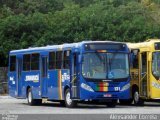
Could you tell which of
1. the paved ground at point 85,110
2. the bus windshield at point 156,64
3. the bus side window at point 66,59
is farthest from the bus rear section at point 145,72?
the bus side window at point 66,59

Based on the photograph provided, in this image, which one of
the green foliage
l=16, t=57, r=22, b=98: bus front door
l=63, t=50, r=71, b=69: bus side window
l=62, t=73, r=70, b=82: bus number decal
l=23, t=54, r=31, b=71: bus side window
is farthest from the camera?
the green foliage

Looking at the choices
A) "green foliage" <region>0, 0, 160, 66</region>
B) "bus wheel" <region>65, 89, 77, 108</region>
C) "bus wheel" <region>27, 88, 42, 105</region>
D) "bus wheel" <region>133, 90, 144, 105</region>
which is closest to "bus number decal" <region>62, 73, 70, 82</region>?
"bus wheel" <region>65, 89, 77, 108</region>

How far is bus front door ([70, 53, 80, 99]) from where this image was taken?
27594mm

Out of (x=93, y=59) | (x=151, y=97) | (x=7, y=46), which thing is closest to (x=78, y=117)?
(x=93, y=59)

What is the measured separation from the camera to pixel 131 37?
176ft

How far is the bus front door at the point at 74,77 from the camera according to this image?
27.6 meters

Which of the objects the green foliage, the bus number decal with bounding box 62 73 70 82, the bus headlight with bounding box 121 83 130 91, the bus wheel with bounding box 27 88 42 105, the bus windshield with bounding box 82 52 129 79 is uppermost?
the green foliage

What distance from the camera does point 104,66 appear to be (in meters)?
27.5

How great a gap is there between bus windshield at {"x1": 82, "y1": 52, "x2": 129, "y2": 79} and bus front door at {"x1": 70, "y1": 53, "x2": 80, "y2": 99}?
1.65ft

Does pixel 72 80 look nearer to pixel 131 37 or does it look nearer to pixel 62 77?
pixel 62 77

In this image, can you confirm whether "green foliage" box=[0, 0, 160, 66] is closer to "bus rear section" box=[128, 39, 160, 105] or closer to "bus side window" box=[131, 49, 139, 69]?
"bus side window" box=[131, 49, 139, 69]

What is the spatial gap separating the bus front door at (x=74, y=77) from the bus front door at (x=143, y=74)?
3.93m

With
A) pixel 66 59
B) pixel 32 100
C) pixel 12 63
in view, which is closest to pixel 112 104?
pixel 66 59

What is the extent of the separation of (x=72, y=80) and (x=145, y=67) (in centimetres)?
412
